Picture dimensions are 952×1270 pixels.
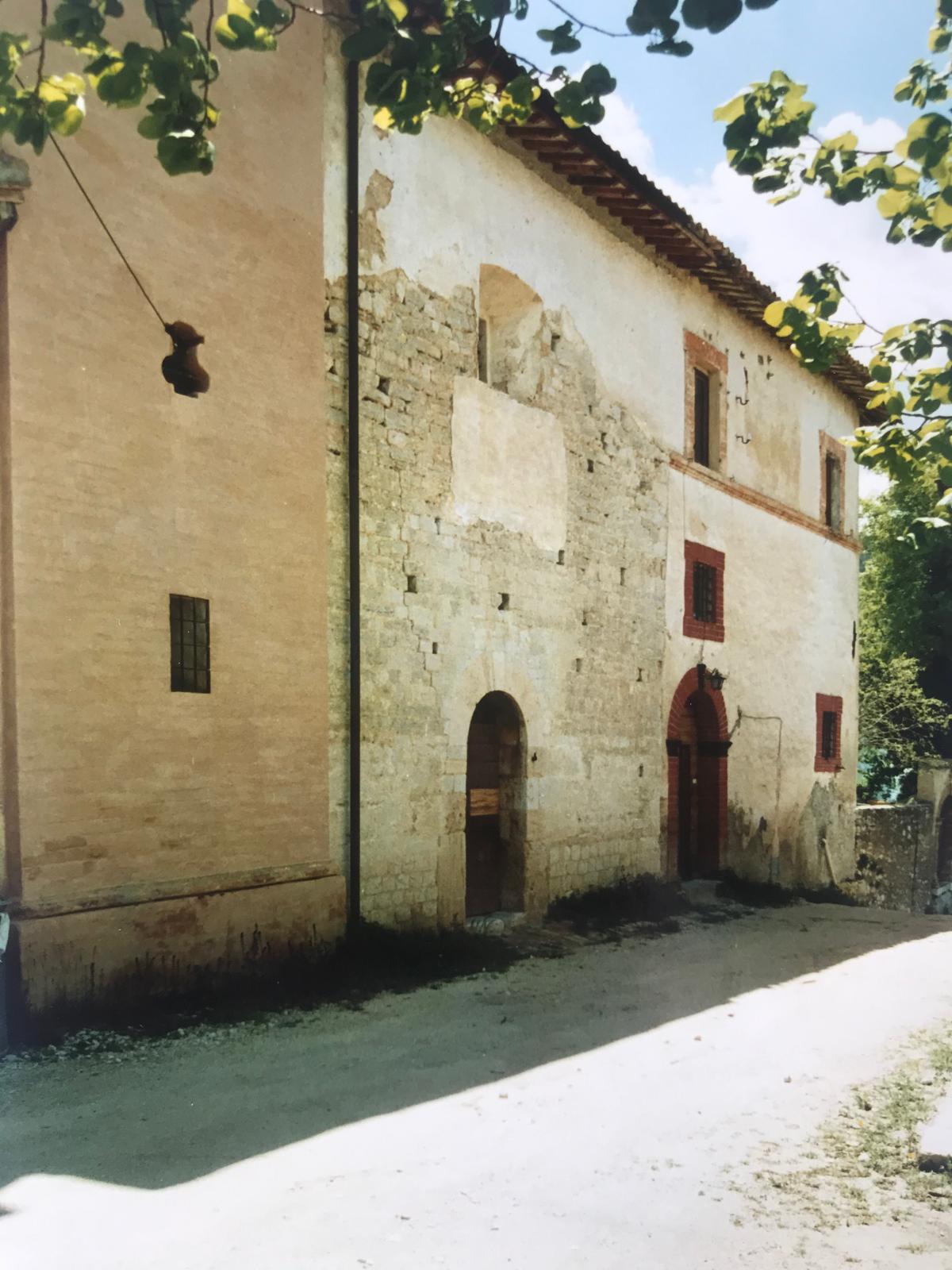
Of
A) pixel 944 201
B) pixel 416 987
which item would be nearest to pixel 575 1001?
pixel 416 987

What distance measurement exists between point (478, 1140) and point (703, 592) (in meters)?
10.8

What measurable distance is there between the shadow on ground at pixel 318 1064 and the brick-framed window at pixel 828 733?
864 cm

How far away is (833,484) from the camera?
1930 centimetres

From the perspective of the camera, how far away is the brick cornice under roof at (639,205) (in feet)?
36.3

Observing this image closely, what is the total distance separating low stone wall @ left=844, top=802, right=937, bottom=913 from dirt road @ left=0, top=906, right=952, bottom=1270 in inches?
480

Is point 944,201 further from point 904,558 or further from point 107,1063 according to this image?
point 904,558

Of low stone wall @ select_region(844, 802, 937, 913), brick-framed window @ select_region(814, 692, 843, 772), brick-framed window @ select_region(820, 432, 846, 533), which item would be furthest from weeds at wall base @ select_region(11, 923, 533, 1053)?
low stone wall @ select_region(844, 802, 937, 913)

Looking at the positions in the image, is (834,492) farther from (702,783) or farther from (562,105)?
(562,105)

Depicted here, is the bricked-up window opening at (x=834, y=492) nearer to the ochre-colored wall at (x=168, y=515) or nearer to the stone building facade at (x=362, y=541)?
the stone building facade at (x=362, y=541)

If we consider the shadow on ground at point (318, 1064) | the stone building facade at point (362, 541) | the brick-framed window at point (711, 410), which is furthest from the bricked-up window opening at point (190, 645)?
the brick-framed window at point (711, 410)

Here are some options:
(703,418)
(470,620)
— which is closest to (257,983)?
(470,620)

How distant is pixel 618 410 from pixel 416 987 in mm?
7310

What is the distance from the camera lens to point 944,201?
444 cm

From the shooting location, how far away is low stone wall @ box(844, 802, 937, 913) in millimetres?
19953
